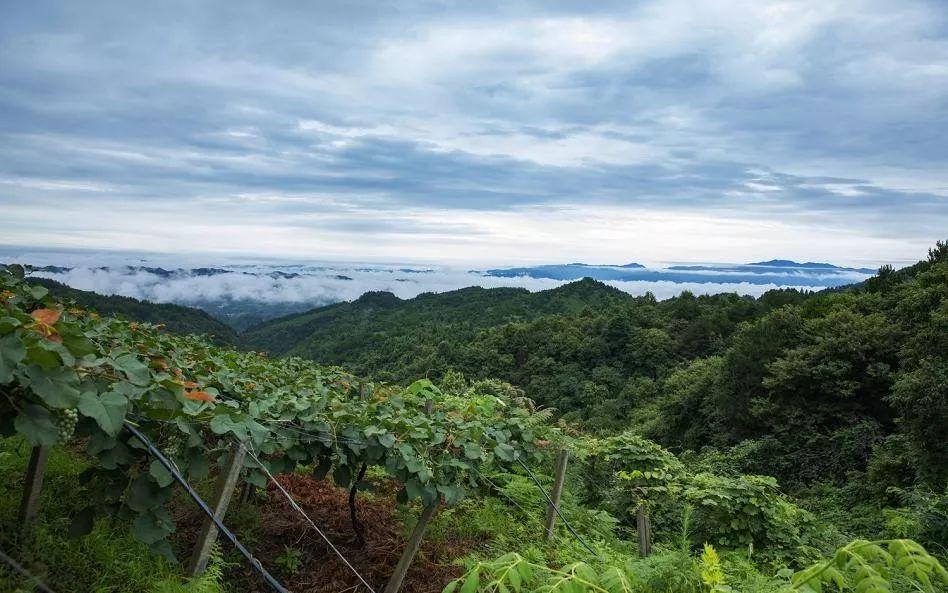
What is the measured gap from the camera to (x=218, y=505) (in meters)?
4.14

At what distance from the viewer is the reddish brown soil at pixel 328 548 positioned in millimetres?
4988

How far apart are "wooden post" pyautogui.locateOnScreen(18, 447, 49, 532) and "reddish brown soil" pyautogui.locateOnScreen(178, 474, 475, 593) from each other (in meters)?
1.23

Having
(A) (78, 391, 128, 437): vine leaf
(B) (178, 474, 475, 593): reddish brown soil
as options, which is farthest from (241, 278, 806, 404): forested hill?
(A) (78, 391, 128, 437): vine leaf

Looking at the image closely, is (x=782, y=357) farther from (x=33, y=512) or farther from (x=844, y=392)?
(x=33, y=512)

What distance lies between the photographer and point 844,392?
19.8 m

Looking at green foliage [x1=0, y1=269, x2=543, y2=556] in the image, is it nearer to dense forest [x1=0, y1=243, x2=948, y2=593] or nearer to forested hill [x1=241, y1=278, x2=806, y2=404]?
dense forest [x1=0, y1=243, x2=948, y2=593]

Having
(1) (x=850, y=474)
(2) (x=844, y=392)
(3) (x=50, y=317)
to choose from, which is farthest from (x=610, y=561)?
(2) (x=844, y=392)

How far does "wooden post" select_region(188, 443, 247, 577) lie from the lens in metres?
4.08

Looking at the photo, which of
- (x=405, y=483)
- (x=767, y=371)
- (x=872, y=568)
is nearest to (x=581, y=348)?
(x=767, y=371)

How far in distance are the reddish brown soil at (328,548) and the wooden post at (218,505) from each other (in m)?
0.41

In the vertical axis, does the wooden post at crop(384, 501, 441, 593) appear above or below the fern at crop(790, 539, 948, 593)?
below

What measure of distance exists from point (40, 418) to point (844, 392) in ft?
76.4

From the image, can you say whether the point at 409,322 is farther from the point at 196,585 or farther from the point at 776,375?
the point at 196,585

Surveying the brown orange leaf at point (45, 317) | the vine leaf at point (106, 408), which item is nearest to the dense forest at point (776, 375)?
the vine leaf at point (106, 408)
